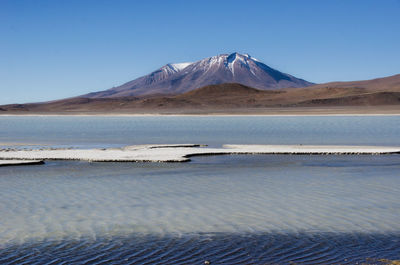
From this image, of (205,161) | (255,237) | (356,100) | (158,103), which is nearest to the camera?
(255,237)

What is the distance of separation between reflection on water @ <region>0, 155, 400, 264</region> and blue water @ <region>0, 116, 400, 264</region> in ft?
0.05

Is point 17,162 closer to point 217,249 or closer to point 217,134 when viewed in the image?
point 217,249

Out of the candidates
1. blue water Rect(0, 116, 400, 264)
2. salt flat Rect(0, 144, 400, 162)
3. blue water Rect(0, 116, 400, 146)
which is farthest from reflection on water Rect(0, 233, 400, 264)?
blue water Rect(0, 116, 400, 146)

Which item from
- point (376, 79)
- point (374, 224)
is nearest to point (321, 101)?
point (376, 79)

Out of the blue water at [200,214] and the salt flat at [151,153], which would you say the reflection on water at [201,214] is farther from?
the salt flat at [151,153]

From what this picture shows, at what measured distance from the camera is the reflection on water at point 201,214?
6199 mm

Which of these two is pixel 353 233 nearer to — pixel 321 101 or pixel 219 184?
pixel 219 184

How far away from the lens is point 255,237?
6766 mm

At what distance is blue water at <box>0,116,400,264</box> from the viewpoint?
615 cm

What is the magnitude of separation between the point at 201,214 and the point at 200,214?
1cm

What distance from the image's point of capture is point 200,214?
8.16m

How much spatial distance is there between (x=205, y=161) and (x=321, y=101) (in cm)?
8044

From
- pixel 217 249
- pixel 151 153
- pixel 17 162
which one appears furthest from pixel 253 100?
pixel 217 249

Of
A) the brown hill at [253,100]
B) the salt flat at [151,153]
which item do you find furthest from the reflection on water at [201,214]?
the brown hill at [253,100]
